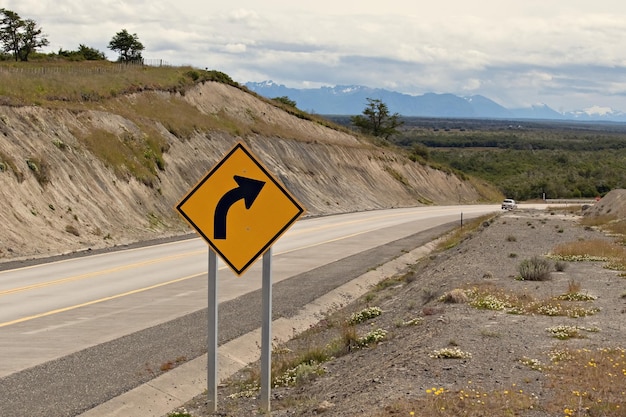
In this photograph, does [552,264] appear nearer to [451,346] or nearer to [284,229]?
[451,346]

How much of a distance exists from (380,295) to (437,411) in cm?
1366

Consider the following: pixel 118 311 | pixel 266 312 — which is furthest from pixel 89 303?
pixel 266 312

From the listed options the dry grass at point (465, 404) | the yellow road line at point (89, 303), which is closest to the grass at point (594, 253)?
the yellow road line at point (89, 303)

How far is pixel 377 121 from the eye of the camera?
388ft

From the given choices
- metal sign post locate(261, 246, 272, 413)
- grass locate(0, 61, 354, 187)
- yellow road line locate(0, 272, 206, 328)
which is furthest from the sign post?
grass locate(0, 61, 354, 187)

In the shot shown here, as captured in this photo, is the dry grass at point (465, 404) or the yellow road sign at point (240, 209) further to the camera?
the yellow road sign at point (240, 209)

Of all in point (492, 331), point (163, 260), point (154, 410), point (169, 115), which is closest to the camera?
point (154, 410)

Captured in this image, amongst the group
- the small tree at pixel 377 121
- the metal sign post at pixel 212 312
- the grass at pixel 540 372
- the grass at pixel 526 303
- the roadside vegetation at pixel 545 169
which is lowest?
the roadside vegetation at pixel 545 169

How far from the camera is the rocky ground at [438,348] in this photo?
818 cm

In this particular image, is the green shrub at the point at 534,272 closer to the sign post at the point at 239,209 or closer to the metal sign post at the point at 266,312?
the metal sign post at the point at 266,312

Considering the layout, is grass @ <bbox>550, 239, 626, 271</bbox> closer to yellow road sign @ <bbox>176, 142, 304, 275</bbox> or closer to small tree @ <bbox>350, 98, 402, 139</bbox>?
yellow road sign @ <bbox>176, 142, 304, 275</bbox>

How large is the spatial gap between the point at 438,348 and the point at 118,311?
8440 millimetres

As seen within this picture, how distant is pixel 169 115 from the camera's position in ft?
174

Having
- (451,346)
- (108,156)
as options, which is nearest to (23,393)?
(451,346)
